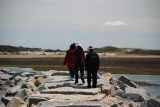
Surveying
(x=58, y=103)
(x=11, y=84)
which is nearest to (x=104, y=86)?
(x=58, y=103)

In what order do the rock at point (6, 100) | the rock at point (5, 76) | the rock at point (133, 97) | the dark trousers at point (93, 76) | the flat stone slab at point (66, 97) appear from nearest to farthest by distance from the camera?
the flat stone slab at point (66, 97) < the dark trousers at point (93, 76) < the rock at point (6, 100) < the rock at point (133, 97) < the rock at point (5, 76)

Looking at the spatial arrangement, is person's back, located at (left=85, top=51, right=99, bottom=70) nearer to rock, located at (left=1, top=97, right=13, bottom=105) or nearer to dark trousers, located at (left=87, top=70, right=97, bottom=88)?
dark trousers, located at (left=87, top=70, right=97, bottom=88)

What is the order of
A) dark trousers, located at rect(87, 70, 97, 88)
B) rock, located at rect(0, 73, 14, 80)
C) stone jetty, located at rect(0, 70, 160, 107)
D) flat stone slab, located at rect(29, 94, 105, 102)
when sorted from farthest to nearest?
rock, located at rect(0, 73, 14, 80), dark trousers, located at rect(87, 70, 97, 88), flat stone slab, located at rect(29, 94, 105, 102), stone jetty, located at rect(0, 70, 160, 107)

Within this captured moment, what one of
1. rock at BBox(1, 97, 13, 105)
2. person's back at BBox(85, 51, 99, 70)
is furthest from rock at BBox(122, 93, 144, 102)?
rock at BBox(1, 97, 13, 105)

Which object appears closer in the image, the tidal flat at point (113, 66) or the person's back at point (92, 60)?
the person's back at point (92, 60)

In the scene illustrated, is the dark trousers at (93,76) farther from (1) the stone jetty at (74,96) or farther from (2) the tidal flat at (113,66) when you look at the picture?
(2) the tidal flat at (113,66)

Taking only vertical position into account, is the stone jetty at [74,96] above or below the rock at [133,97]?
above

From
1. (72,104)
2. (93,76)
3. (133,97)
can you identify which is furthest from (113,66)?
(72,104)

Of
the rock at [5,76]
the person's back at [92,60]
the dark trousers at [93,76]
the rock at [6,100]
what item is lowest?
the rock at [6,100]

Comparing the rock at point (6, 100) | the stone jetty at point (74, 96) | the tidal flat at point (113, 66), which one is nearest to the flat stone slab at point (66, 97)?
the stone jetty at point (74, 96)

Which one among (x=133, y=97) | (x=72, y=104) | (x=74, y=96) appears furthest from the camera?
(x=133, y=97)

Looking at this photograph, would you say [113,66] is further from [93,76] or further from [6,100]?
[93,76]

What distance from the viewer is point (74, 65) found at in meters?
16.3

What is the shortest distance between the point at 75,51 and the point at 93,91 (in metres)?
3.06
